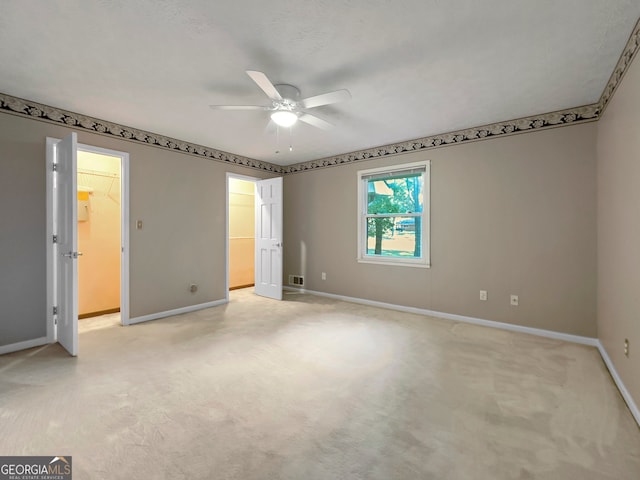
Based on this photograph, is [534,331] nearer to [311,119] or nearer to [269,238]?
[311,119]

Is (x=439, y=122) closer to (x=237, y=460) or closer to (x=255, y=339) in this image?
(x=255, y=339)

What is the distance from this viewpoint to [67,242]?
9.56 feet

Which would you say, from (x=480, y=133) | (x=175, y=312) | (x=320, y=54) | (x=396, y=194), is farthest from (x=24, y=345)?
(x=480, y=133)

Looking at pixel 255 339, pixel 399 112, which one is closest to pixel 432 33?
pixel 399 112

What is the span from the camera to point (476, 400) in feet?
6.89

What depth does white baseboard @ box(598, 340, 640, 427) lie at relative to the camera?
1893 millimetres

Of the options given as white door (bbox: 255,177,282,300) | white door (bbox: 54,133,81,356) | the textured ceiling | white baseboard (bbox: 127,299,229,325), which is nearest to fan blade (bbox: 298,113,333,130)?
the textured ceiling

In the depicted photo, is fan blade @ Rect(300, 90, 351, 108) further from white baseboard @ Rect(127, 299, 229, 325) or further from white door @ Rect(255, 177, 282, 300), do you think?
white baseboard @ Rect(127, 299, 229, 325)

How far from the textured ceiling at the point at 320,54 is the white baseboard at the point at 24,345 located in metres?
2.41

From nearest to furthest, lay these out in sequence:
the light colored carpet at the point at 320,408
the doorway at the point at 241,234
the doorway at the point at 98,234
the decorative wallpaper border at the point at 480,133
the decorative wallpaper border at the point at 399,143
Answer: the light colored carpet at the point at 320,408 < the decorative wallpaper border at the point at 399,143 < the decorative wallpaper border at the point at 480,133 < the doorway at the point at 98,234 < the doorway at the point at 241,234

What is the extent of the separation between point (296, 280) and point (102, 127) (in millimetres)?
3739

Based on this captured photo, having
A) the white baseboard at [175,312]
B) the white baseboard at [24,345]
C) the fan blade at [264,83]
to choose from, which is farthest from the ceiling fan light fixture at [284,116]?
the white baseboard at [24,345]

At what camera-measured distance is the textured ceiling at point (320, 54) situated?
1802 mm

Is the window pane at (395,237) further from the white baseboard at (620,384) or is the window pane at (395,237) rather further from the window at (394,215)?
the white baseboard at (620,384)
